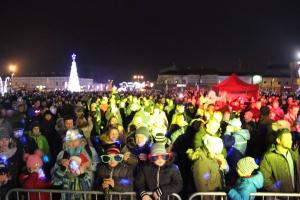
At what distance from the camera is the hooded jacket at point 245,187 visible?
5.14 meters

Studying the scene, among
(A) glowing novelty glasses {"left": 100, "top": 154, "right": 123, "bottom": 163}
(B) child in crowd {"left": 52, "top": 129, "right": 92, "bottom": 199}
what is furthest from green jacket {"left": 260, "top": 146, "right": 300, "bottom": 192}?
(B) child in crowd {"left": 52, "top": 129, "right": 92, "bottom": 199}

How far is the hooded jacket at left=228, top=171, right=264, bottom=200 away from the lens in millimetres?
5145

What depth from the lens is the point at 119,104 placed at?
1762 centimetres

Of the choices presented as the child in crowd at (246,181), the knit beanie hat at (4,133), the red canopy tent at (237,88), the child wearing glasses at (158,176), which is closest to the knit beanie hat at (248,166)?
the child in crowd at (246,181)

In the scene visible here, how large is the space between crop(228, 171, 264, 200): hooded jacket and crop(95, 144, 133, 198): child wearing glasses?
1390 mm

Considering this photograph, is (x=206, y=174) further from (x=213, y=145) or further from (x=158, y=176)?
(x=158, y=176)

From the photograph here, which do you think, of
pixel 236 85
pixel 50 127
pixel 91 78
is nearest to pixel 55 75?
pixel 91 78

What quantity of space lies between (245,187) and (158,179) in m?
1.14

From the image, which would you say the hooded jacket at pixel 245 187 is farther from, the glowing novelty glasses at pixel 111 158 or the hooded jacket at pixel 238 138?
the hooded jacket at pixel 238 138

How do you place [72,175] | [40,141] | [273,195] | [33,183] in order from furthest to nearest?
1. [40,141]
2. [33,183]
3. [72,175]
4. [273,195]

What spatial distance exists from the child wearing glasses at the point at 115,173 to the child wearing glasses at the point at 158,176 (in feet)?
0.53

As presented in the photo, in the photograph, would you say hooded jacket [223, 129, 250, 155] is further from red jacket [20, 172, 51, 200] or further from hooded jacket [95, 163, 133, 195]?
red jacket [20, 172, 51, 200]

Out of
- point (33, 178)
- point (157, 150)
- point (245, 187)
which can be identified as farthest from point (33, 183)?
point (245, 187)

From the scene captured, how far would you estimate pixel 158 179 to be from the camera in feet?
17.2
